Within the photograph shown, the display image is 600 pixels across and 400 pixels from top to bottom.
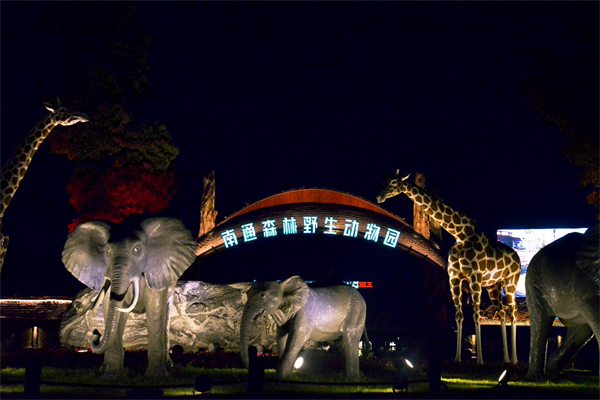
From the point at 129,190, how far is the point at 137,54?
425 centimetres

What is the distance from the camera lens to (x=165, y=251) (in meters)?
11.0

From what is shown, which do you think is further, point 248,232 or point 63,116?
point 248,232

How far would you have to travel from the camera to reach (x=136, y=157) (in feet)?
75.2

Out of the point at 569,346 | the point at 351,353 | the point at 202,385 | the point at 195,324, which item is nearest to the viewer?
the point at 202,385

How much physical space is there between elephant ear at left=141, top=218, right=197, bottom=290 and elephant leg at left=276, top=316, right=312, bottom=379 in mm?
1913

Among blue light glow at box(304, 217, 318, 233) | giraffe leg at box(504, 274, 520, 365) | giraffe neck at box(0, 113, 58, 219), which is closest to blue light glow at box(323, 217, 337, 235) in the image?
blue light glow at box(304, 217, 318, 233)

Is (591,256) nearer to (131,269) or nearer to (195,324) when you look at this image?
(131,269)

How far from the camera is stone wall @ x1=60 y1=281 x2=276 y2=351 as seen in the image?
16.1 metres

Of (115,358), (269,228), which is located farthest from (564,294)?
(269,228)

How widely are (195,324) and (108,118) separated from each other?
8.44 metres

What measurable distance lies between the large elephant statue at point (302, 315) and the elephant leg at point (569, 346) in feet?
9.89

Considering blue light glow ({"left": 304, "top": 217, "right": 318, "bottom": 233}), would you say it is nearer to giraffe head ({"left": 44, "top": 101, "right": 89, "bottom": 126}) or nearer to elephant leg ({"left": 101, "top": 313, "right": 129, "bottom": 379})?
giraffe head ({"left": 44, "top": 101, "right": 89, "bottom": 126})

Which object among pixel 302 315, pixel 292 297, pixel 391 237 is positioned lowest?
pixel 302 315

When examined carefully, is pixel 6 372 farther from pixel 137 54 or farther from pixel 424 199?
pixel 137 54
